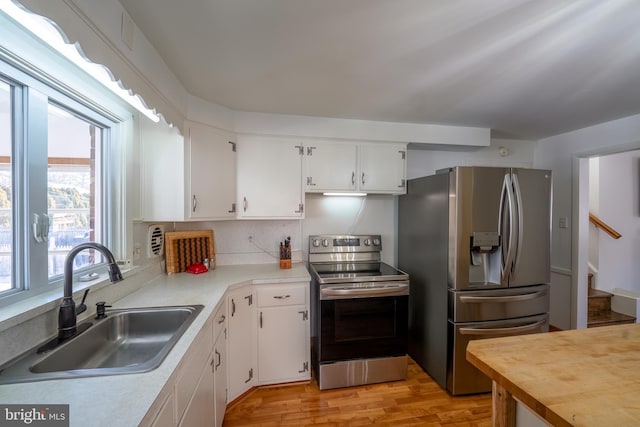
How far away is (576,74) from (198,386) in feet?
8.94

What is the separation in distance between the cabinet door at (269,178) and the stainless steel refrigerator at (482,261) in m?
1.21

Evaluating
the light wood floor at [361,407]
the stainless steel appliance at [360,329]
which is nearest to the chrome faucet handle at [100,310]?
the light wood floor at [361,407]

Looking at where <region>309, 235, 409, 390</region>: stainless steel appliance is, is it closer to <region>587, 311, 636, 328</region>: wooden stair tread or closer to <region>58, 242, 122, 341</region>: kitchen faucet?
<region>58, 242, 122, 341</region>: kitchen faucet

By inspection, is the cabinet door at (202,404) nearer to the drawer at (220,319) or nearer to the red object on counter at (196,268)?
the drawer at (220,319)

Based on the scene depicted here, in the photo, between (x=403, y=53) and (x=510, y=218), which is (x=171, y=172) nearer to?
(x=403, y=53)

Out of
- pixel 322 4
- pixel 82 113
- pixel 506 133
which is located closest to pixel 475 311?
pixel 506 133

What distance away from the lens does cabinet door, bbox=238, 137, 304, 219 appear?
7.53 feet

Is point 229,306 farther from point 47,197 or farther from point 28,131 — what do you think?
point 28,131

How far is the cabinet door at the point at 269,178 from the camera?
7.53 ft

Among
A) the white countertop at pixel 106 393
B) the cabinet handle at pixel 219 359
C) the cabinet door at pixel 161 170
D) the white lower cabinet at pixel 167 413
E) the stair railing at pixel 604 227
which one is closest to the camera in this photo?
the white countertop at pixel 106 393

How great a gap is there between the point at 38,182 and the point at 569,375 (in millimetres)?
2151

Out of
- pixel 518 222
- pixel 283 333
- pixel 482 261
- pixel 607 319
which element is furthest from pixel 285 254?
pixel 607 319

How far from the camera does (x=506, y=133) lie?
2.85 m

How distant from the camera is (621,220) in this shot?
11.4ft
